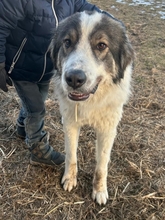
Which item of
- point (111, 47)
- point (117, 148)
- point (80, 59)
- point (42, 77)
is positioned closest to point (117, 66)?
point (111, 47)

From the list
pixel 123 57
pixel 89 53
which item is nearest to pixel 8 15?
pixel 89 53

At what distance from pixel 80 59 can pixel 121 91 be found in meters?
0.51

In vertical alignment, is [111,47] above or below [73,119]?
above

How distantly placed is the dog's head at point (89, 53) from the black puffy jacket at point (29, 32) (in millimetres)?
104

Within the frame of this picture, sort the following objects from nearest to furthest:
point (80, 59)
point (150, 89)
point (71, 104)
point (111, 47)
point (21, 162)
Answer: point (80, 59), point (111, 47), point (71, 104), point (21, 162), point (150, 89)

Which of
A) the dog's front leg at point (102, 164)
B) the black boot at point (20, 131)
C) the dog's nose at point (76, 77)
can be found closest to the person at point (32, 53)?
the black boot at point (20, 131)

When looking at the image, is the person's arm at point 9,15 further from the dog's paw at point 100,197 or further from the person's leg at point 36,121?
the dog's paw at point 100,197

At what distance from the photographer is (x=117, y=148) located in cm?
300

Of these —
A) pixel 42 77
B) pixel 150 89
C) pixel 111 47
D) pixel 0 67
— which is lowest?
pixel 150 89

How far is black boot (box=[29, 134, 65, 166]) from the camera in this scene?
8.85ft

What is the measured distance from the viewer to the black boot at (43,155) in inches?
106

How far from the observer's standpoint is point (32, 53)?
2377mm

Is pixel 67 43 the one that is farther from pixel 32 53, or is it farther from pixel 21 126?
pixel 21 126

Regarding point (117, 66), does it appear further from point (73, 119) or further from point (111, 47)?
point (73, 119)
